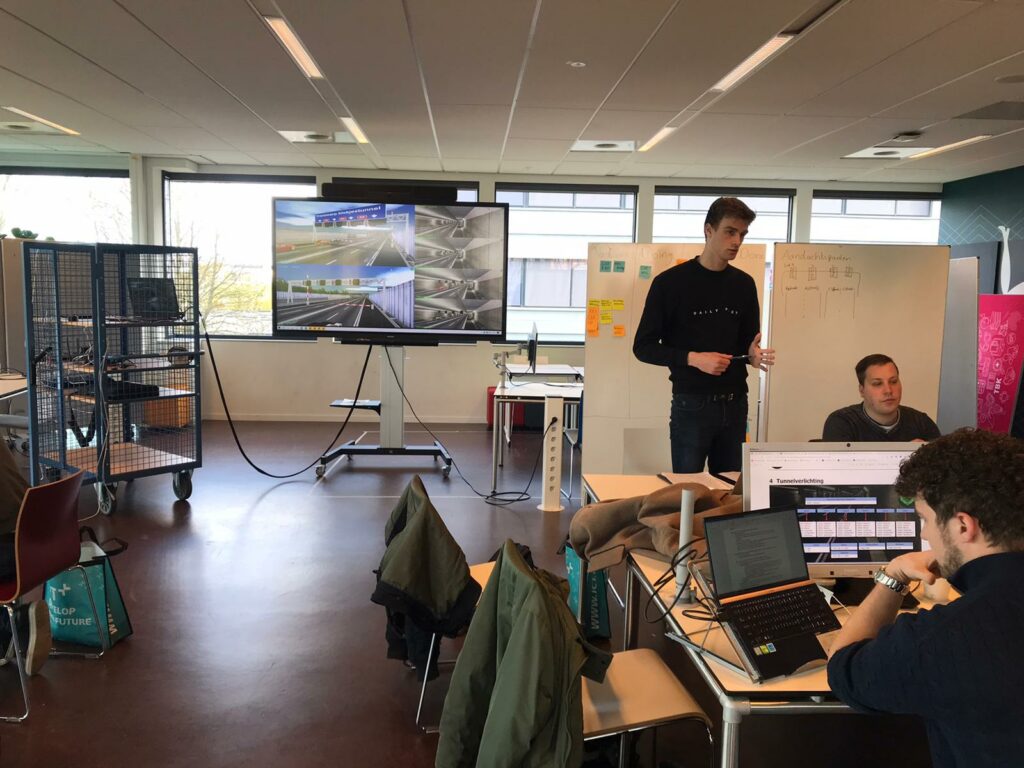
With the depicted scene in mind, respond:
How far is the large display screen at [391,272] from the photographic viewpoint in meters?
5.39

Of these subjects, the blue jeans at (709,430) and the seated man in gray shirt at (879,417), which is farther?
the blue jeans at (709,430)

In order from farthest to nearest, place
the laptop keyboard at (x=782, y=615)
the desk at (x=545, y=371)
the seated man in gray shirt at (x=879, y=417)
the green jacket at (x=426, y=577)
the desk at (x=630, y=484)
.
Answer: the desk at (x=545, y=371)
the seated man in gray shirt at (x=879, y=417)
the desk at (x=630, y=484)
the green jacket at (x=426, y=577)
the laptop keyboard at (x=782, y=615)

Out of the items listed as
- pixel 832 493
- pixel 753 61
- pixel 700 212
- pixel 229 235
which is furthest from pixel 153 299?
pixel 700 212

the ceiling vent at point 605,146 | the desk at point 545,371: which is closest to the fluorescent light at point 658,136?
the ceiling vent at point 605,146

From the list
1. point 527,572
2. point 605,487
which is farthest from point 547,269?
point 527,572

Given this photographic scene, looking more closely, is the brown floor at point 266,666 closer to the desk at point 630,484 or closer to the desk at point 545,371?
the desk at point 630,484

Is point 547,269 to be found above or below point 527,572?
above

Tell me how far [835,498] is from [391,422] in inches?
182

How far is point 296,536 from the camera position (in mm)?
4285

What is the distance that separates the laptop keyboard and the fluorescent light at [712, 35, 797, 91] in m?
3.08

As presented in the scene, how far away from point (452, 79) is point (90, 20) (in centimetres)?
194

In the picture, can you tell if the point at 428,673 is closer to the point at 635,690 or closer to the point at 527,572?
the point at 635,690

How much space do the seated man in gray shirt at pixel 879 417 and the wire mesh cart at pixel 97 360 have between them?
12.4 feet

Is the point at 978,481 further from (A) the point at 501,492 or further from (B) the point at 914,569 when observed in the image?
(A) the point at 501,492
